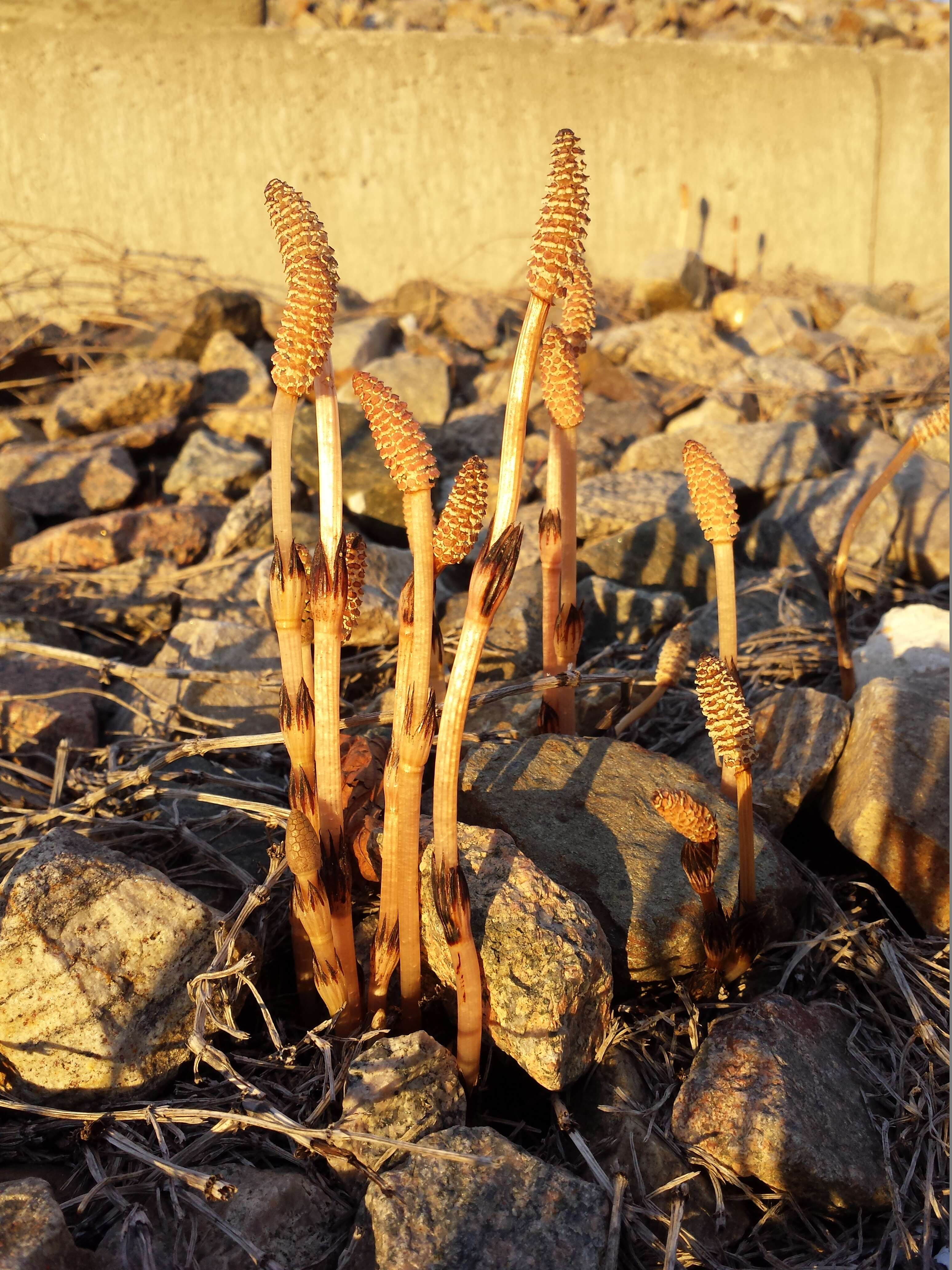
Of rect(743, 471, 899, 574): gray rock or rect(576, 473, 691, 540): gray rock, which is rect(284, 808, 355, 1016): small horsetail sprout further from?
rect(743, 471, 899, 574): gray rock

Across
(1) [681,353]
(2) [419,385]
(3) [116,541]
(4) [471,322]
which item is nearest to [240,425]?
(2) [419,385]

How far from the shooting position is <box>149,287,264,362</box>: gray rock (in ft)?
17.2

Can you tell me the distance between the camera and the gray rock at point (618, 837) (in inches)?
65.0

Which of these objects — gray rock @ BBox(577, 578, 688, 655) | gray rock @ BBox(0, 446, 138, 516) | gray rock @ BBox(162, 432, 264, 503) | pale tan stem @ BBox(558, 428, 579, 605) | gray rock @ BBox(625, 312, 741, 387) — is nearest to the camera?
pale tan stem @ BBox(558, 428, 579, 605)

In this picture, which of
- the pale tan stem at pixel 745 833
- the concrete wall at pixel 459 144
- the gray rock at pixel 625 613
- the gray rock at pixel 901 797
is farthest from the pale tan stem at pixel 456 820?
the concrete wall at pixel 459 144

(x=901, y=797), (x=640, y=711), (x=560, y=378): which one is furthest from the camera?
(x=640, y=711)

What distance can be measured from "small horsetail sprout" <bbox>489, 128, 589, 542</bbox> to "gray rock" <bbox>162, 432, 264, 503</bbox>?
3.08m

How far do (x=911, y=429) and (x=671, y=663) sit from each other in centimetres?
279

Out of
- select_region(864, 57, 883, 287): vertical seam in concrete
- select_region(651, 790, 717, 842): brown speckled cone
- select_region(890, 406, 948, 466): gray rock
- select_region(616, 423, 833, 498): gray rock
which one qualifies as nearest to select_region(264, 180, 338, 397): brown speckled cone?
select_region(651, 790, 717, 842): brown speckled cone

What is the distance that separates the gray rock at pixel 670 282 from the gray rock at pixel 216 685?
433 cm

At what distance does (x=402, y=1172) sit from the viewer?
1.27m

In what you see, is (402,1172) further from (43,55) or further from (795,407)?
(43,55)

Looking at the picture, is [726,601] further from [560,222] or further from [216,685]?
[216,685]

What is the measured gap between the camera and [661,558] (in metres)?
3.24
